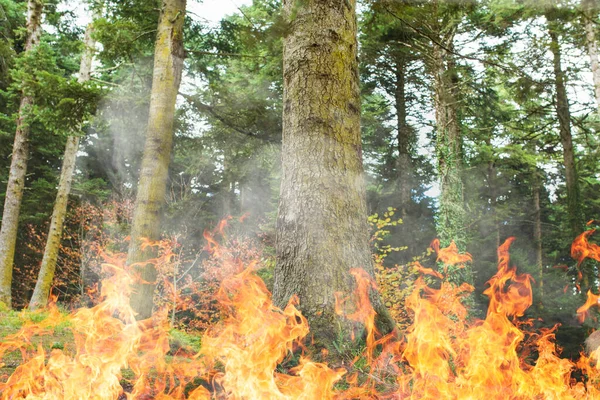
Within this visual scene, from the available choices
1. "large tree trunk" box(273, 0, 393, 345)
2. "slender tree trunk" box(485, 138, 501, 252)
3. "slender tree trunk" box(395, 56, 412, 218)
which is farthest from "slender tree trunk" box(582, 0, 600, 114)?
"slender tree trunk" box(485, 138, 501, 252)

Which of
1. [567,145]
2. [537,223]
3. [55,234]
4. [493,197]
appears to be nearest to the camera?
[55,234]

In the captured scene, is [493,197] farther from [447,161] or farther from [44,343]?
[44,343]

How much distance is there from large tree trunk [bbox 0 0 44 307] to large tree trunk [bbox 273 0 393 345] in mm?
9157

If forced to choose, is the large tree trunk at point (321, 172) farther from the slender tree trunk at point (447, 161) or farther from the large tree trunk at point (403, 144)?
the large tree trunk at point (403, 144)

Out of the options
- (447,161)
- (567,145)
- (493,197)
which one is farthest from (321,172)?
(493,197)

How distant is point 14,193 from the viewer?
34.3 ft

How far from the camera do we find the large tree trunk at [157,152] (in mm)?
5953

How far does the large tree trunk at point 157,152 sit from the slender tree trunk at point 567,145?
35.1 ft

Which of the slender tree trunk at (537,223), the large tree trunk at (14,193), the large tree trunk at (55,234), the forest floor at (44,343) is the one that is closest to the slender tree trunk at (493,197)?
the slender tree trunk at (537,223)

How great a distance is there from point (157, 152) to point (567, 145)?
11833 millimetres

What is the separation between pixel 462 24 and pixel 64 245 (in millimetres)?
17318

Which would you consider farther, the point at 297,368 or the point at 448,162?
the point at 448,162

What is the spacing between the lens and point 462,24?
43.2 ft

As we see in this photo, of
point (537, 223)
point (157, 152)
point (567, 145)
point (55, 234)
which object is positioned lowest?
point (55, 234)
